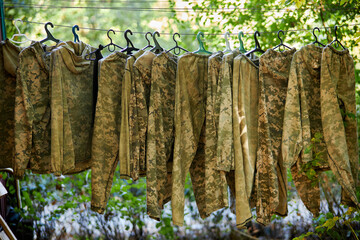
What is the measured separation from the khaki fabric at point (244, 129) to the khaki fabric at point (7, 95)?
1.29m

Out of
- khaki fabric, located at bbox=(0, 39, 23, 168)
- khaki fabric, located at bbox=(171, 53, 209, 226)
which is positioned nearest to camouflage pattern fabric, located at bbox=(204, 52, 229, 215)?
khaki fabric, located at bbox=(171, 53, 209, 226)

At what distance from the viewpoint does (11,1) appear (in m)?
4.11

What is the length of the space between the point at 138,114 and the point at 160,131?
0.54ft

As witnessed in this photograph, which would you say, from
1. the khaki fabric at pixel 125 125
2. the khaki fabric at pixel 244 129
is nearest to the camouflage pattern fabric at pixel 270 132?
the khaki fabric at pixel 244 129

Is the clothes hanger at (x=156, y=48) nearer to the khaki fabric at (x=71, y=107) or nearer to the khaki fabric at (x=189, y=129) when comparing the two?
the khaki fabric at (x=189, y=129)

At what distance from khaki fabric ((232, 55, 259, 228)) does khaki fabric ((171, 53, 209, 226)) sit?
23cm

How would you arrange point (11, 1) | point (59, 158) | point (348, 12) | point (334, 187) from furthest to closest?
point (11, 1), point (334, 187), point (348, 12), point (59, 158)

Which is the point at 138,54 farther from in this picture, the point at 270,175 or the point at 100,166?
the point at 270,175

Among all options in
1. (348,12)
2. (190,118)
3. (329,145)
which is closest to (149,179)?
(190,118)

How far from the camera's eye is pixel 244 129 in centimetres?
216

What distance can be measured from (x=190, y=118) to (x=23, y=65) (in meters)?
1.00

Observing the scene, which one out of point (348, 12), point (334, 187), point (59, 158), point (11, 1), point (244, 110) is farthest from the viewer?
point (11, 1)

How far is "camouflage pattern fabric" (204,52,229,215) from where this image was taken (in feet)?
7.09

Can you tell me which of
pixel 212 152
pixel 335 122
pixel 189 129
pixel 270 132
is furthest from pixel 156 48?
pixel 335 122
